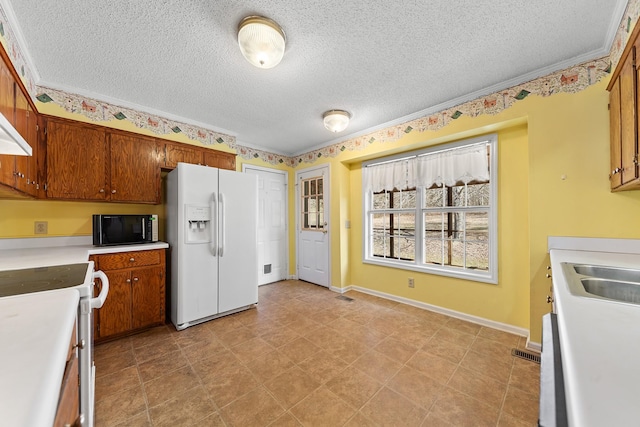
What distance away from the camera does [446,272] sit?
288cm

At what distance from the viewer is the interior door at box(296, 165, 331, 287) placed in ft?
13.3

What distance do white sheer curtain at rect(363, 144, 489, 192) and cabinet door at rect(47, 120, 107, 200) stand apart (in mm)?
3202

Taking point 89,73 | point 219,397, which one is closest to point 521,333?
point 219,397

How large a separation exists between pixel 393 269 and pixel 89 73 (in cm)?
386

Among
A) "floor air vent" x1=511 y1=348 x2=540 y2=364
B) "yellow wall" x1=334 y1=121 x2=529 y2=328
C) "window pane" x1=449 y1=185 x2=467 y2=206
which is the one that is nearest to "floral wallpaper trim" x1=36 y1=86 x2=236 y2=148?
"yellow wall" x1=334 y1=121 x2=529 y2=328

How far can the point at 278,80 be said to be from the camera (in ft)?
7.42

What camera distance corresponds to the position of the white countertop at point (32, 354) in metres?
0.41

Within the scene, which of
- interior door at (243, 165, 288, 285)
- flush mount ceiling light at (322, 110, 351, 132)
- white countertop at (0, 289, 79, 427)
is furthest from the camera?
interior door at (243, 165, 288, 285)

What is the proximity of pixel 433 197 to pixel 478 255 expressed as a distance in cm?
83

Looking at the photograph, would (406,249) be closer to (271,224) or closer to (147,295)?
(271,224)

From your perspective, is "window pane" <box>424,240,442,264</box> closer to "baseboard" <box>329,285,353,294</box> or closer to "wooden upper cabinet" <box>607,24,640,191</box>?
"baseboard" <box>329,285,353,294</box>

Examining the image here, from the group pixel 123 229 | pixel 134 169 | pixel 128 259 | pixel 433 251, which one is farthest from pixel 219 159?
pixel 433 251

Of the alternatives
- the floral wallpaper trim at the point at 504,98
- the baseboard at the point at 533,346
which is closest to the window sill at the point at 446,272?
the baseboard at the point at 533,346

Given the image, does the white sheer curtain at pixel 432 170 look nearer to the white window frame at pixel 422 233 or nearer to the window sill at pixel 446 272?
the white window frame at pixel 422 233
